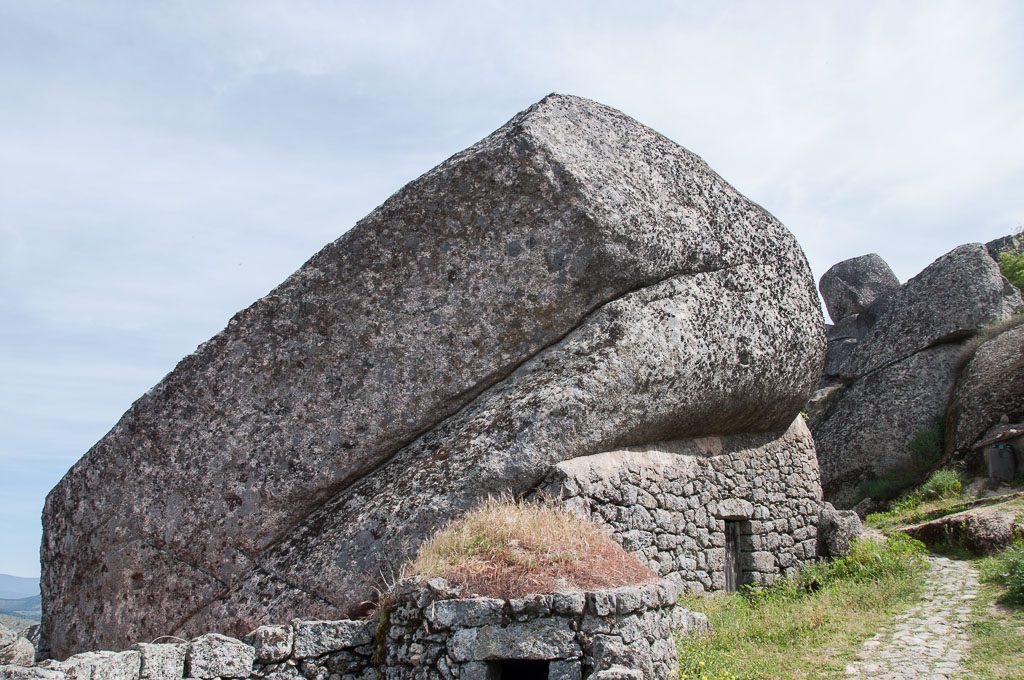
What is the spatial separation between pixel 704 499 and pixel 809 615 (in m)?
1.77

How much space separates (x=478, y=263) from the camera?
943 cm

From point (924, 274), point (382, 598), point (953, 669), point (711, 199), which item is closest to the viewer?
point (382, 598)

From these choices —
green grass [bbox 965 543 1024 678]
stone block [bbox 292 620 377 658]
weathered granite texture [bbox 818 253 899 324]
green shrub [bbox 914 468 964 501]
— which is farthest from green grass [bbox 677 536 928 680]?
weathered granite texture [bbox 818 253 899 324]

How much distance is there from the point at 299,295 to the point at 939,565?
8.93m

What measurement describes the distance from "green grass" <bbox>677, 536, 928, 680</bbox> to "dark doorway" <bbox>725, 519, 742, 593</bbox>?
0.68 feet

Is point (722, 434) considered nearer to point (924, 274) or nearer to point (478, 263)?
point (478, 263)

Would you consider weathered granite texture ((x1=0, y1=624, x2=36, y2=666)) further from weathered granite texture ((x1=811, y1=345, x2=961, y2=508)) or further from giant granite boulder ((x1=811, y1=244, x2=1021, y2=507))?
giant granite boulder ((x1=811, y1=244, x2=1021, y2=507))

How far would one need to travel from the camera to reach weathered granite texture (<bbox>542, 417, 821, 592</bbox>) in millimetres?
8945

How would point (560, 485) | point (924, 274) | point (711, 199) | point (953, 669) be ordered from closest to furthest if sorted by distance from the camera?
point (953, 669), point (560, 485), point (711, 199), point (924, 274)

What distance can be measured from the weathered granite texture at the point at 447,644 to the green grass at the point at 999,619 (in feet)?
9.70

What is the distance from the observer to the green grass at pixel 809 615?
7.58 metres

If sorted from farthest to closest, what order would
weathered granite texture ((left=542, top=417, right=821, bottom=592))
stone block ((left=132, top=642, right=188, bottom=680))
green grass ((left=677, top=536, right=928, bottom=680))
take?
weathered granite texture ((left=542, top=417, right=821, bottom=592)) → green grass ((left=677, top=536, right=928, bottom=680)) → stone block ((left=132, top=642, right=188, bottom=680))

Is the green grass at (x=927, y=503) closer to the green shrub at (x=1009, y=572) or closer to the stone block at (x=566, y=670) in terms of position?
the green shrub at (x=1009, y=572)

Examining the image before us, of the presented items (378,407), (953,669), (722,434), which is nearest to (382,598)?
(378,407)
